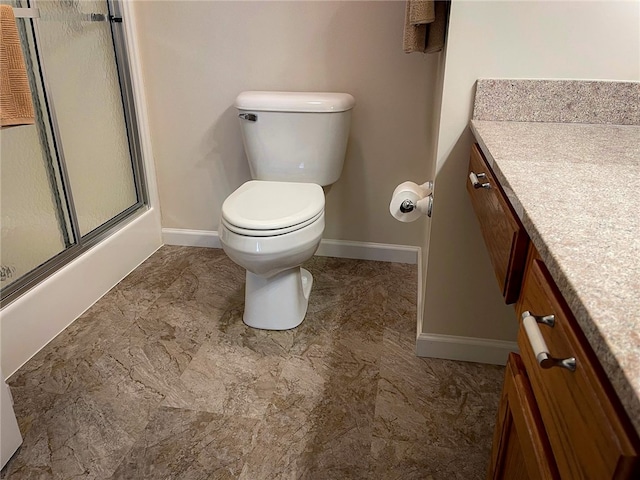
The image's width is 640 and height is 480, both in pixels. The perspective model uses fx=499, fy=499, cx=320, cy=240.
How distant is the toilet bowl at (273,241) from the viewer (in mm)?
1572

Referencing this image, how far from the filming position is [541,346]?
58cm

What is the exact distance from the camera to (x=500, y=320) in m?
1.59

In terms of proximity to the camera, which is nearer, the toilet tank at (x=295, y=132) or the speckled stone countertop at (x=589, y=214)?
the speckled stone countertop at (x=589, y=214)

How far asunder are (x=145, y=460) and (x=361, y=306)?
0.97 m

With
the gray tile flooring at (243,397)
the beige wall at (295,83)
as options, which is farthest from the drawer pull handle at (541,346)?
the beige wall at (295,83)

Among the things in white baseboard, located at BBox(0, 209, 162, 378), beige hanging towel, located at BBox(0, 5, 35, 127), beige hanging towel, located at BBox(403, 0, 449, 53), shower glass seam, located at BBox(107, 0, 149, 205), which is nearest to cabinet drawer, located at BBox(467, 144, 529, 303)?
beige hanging towel, located at BBox(403, 0, 449, 53)

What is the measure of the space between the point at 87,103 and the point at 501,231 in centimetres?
173

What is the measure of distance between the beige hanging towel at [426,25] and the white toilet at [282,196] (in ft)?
1.48

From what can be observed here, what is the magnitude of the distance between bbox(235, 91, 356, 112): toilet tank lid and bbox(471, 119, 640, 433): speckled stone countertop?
2.42 ft

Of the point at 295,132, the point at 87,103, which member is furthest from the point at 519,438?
the point at 87,103

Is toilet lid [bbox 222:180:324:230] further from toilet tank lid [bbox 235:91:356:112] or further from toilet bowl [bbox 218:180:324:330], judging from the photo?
toilet tank lid [bbox 235:91:356:112]

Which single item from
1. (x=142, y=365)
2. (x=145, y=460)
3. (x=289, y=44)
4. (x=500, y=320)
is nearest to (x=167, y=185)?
(x=289, y=44)

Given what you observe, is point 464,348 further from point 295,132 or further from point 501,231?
point 295,132

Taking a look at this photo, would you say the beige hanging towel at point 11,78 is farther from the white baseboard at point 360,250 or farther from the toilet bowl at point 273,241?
the white baseboard at point 360,250
